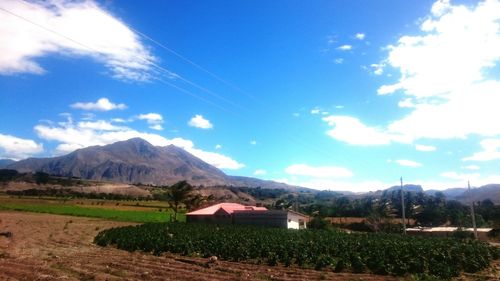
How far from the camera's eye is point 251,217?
209 ft

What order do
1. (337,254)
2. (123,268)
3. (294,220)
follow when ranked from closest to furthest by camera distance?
(123,268), (337,254), (294,220)

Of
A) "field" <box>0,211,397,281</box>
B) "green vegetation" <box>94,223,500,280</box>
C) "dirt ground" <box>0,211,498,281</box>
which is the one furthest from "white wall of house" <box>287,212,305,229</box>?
"dirt ground" <box>0,211,498,281</box>

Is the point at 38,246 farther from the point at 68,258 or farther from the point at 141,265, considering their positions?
the point at 141,265

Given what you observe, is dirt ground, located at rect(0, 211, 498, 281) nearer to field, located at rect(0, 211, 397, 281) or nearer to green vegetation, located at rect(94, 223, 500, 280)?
field, located at rect(0, 211, 397, 281)

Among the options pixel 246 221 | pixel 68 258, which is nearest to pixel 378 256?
pixel 68 258

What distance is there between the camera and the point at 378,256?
80.5ft

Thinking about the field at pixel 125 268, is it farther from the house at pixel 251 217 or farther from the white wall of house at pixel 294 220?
the white wall of house at pixel 294 220

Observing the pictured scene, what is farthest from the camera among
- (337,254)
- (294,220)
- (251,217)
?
(251,217)

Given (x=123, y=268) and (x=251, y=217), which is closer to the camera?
(x=123, y=268)

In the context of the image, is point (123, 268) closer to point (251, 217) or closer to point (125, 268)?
point (125, 268)

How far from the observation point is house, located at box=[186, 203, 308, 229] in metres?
61.0

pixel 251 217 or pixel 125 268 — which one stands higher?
pixel 251 217

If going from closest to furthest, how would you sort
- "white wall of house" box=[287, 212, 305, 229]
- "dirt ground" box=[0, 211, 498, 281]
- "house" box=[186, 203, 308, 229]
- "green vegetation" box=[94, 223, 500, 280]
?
1. "dirt ground" box=[0, 211, 498, 281]
2. "green vegetation" box=[94, 223, 500, 280]
3. "house" box=[186, 203, 308, 229]
4. "white wall of house" box=[287, 212, 305, 229]

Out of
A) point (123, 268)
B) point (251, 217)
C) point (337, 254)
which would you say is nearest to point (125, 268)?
point (123, 268)
